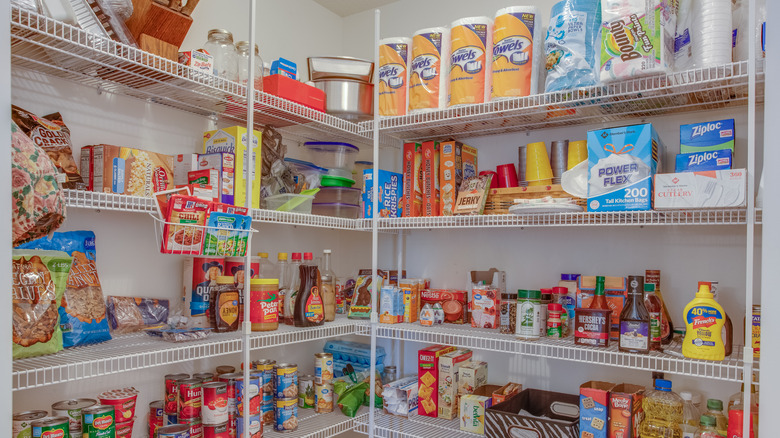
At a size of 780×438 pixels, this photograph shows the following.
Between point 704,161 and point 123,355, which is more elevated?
point 704,161

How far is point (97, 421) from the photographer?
1488mm

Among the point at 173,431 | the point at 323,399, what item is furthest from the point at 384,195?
the point at 173,431

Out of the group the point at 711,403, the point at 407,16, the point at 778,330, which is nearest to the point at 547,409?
the point at 711,403

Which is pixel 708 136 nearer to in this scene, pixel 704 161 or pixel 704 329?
pixel 704 161

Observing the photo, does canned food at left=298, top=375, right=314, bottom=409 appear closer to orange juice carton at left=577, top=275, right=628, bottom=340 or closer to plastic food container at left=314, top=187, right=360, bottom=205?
plastic food container at left=314, top=187, right=360, bottom=205

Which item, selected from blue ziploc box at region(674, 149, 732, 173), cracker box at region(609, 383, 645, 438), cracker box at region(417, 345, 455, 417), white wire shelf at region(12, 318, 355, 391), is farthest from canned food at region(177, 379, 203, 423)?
blue ziploc box at region(674, 149, 732, 173)

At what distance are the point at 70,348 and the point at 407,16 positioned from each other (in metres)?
2.17

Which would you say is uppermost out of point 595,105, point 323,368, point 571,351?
point 595,105

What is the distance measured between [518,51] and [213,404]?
1.65 m

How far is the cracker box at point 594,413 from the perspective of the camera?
1.79 meters

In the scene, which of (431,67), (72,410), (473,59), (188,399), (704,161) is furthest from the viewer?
(431,67)

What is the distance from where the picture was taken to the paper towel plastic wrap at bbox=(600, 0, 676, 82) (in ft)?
5.28

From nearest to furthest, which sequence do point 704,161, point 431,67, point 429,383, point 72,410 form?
point 72,410, point 704,161, point 431,67, point 429,383

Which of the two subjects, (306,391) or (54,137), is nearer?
(54,137)
